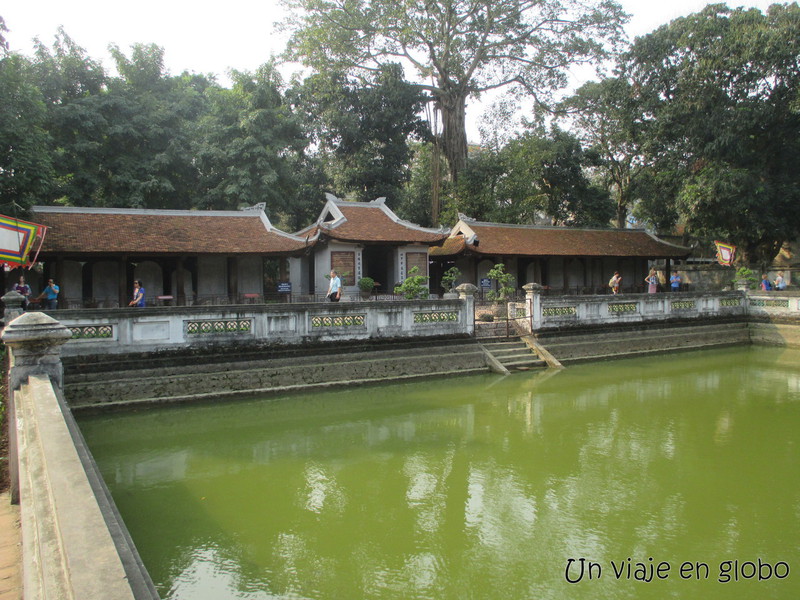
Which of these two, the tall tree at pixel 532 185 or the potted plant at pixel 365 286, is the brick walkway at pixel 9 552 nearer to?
the potted plant at pixel 365 286

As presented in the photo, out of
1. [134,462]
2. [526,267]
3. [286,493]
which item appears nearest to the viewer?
[286,493]

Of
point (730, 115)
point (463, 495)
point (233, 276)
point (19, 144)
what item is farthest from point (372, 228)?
point (463, 495)

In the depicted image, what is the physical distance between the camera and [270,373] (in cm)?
1045

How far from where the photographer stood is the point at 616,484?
6.04 metres

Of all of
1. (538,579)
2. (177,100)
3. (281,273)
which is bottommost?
(538,579)

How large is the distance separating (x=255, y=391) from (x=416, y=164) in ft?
73.0

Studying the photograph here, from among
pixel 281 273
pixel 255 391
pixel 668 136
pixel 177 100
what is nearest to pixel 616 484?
pixel 255 391

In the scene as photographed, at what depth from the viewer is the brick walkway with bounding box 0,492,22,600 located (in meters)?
3.02

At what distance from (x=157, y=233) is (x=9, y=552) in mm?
13774

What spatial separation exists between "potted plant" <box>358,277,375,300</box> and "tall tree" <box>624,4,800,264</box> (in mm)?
11914

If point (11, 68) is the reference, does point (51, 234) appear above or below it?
below

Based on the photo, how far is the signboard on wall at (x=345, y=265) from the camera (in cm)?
1805

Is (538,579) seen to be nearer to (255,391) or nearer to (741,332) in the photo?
(255,391)

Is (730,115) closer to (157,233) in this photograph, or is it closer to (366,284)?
(366,284)
